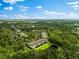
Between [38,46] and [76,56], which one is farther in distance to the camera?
[38,46]

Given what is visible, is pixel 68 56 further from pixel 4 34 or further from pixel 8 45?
pixel 4 34

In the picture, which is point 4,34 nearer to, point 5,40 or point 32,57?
point 5,40

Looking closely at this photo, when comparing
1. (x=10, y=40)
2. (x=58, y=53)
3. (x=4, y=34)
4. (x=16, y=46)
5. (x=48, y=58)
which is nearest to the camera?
(x=48, y=58)

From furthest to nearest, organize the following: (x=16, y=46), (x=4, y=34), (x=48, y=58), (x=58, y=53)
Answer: (x=4, y=34) < (x=16, y=46) < (x=58, y=53) < (x=48, y=58)

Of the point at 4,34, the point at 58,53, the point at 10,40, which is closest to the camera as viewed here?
the point at 58,53

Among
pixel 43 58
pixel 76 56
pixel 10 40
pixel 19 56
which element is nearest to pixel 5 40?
pixel 10 40

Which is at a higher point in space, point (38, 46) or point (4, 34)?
point (4, 34)

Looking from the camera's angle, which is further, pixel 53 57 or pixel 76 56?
pixel 76 56

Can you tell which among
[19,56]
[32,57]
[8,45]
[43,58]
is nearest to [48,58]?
[43,58]

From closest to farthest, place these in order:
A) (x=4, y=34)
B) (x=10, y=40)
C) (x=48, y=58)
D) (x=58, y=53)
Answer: (x=48, y=58)
(x=58, y=53)
(x=10, y=40)
(x=4, y=34)
